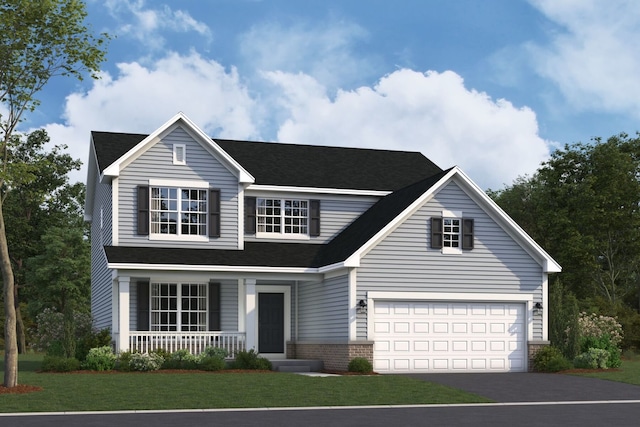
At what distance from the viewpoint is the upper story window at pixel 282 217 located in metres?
33.0

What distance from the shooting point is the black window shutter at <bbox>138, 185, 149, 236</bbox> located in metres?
30.4

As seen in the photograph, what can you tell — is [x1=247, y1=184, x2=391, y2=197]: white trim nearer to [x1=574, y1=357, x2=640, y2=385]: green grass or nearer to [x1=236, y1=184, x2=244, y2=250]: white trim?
[x1=236, y1=184, x2=244, y2=250]: white trim

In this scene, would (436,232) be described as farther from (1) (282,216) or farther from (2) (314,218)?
(1) (282,216)

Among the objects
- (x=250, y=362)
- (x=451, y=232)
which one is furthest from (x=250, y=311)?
(x=451, y=232)

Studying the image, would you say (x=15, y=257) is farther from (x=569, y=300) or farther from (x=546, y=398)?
(x=546, y=398)

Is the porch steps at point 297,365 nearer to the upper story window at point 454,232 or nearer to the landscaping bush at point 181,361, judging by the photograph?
the landscaping bush at point 181,361

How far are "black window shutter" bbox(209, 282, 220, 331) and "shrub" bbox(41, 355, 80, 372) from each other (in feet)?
16.9

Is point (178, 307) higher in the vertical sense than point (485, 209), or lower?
lower

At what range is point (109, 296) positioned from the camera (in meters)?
30.8

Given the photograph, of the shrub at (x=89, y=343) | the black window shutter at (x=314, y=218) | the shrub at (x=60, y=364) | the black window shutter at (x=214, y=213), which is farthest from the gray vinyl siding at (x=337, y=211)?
the shrub at (x=60, y=364)

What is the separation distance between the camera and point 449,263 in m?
29.7

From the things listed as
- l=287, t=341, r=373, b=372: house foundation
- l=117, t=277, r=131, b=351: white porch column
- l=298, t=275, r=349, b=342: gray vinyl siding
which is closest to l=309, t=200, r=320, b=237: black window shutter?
l=298, t=275, r=349, b=342: gray vinyl siding

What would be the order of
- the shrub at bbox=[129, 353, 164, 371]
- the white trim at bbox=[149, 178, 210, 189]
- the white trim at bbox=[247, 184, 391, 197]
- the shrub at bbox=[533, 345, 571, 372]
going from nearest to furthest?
1. the shrub at bbox=[129, 353, 164, 371]
2. the shrub at bbox=[533, 345, 571, 372]
3. the white trim at bbox=[149, 178, 210, 189]
4. the white trim at bbox=[247, 184, 391, 197]

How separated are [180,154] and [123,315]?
616 centimetres
